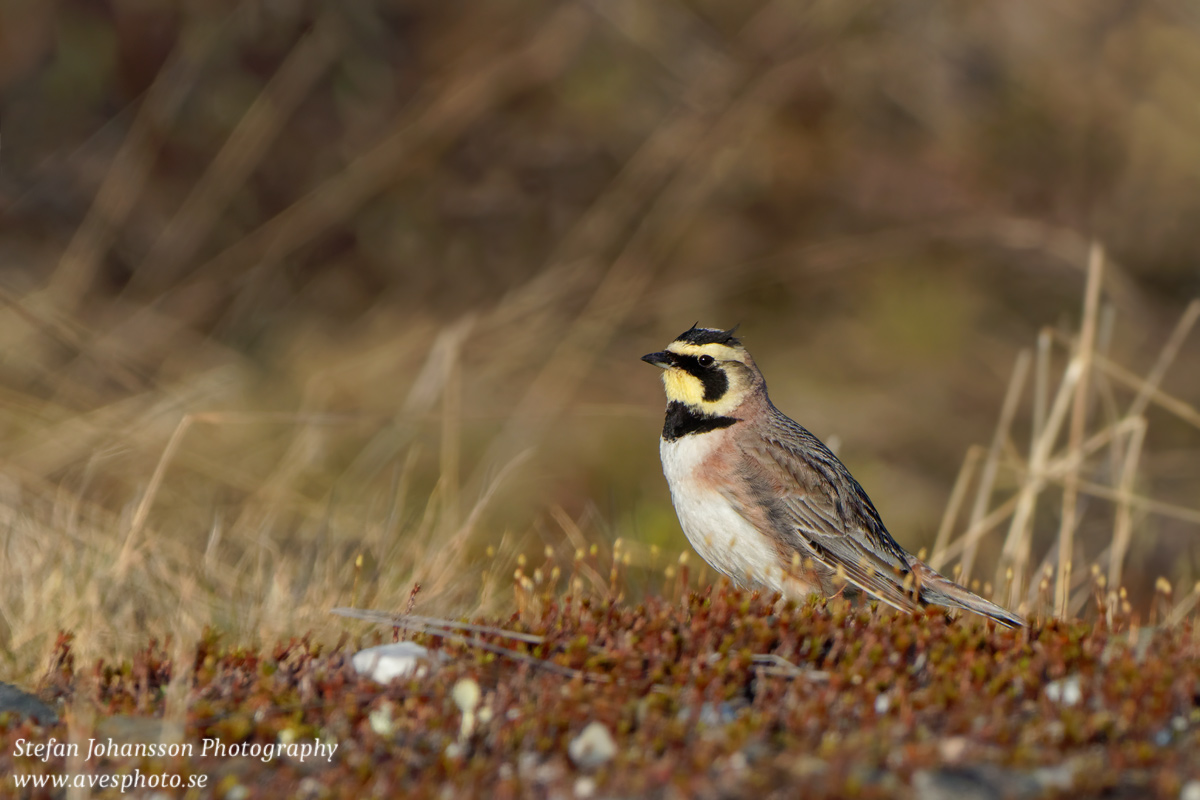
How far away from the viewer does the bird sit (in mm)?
5957

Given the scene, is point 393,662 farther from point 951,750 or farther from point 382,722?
point 951,750

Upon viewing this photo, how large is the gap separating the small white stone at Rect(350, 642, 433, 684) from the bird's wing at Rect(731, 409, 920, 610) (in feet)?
7.34

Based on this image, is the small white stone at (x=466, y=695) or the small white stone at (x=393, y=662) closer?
the small white stone at (x=466, y=695)

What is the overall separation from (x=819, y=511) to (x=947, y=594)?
76 centimetres

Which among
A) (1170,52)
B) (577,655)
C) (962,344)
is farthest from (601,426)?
(577,655)

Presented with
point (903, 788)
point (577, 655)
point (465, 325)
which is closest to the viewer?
point (903, 788)

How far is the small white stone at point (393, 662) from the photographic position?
433cm

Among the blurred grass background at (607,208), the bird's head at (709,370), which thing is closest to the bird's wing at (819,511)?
the bird's head at (709,370)

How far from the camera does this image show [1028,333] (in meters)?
14.4

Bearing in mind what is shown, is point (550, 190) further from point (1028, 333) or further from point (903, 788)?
point (903, 788)

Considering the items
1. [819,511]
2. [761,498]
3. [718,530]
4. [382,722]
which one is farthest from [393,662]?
[819,511]

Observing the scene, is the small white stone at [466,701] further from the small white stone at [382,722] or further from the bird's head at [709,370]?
the bird's head at [709,370]

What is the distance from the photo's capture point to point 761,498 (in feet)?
20.2

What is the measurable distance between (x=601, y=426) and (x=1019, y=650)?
9.00 metres
